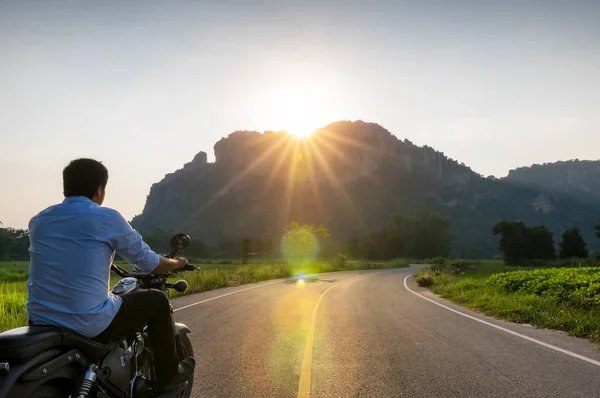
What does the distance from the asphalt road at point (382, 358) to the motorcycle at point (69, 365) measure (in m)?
1.51

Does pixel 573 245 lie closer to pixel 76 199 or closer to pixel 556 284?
pixel 556 284

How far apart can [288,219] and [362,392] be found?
170864 mm

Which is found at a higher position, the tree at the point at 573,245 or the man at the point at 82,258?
the man at the point at 82,258

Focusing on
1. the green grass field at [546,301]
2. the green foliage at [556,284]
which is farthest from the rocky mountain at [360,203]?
the green grass field at [546,301]

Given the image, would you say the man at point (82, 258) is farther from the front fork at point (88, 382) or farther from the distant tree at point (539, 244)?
the distant tree at point (539, 244)

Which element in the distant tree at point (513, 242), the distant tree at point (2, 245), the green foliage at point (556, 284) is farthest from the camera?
the distant tree at point (2, 245)

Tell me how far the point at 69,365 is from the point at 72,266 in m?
0.65

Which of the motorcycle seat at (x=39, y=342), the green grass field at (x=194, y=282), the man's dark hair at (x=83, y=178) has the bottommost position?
the green grass field at (x=194, y=282)

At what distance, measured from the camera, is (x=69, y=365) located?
2.93 meters

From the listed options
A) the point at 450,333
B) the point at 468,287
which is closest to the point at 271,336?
the point at 450,333

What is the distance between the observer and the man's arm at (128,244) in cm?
328

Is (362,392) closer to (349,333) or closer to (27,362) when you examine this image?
(27,362)

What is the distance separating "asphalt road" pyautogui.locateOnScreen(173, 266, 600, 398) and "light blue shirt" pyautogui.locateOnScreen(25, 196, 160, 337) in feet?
7.26

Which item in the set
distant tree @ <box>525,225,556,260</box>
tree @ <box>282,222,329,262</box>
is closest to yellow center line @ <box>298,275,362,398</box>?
tree @ <box>282,222,329,262</box>
